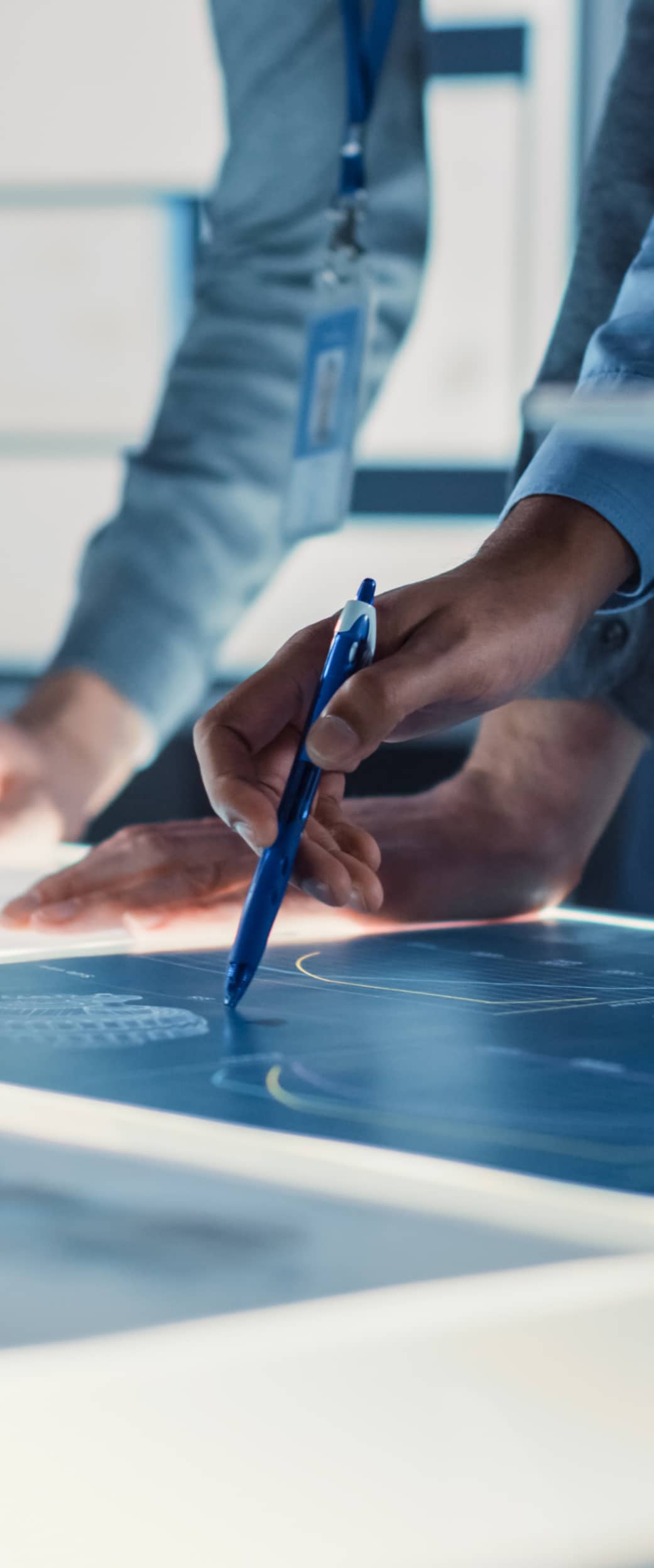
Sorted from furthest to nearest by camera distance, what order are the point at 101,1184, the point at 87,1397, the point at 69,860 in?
1. the point at 69,860
2. the point at 101,1184
3. the point at 87,1397

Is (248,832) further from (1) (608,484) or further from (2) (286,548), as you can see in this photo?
(2) (286,548)

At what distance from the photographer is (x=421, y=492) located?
7.70ft

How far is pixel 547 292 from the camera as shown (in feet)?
7.61

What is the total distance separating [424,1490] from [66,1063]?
0.77 feet

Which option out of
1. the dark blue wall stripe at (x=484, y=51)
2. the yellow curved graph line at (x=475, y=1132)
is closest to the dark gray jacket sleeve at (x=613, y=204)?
the yellow curved graph line at (x=475, y=1132)

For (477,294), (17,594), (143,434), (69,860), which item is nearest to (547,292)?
(477,294)

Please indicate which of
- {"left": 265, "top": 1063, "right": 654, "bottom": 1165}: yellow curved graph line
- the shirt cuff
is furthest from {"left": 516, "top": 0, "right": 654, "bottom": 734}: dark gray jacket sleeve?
{"left": 265, "top": 1063, "right": 654, "bottom": 1165}: yellow curved graph line

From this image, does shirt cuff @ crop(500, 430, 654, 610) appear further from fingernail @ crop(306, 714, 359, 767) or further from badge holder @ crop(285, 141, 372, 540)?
badge holder @ crop(285, 141, 372, 540)

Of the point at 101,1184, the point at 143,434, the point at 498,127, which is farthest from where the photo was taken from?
the point at 143,434

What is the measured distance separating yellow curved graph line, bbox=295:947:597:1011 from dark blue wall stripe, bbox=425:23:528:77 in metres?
2.01

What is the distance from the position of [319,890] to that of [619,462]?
224mm

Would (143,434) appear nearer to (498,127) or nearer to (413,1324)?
(498,127)

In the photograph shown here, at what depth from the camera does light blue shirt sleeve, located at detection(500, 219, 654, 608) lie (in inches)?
26.3

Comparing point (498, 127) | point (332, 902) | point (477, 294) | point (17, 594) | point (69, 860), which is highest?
point (498, 127)
